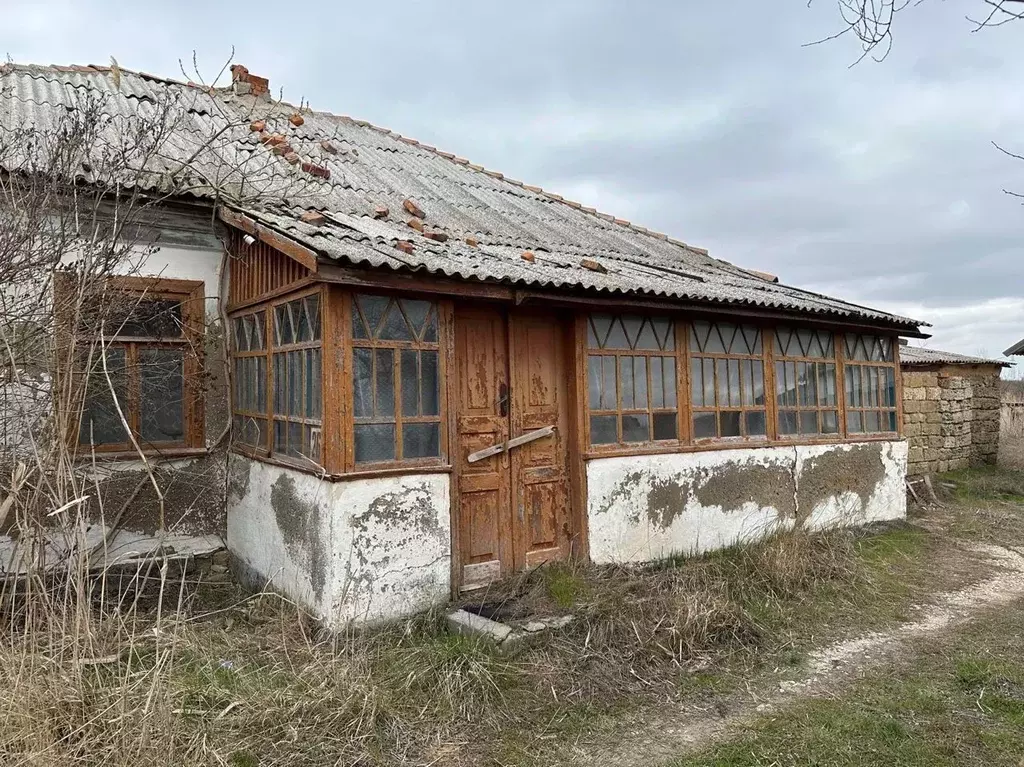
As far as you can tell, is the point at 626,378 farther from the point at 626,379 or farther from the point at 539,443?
the point at 539,443

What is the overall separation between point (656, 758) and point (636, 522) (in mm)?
3086

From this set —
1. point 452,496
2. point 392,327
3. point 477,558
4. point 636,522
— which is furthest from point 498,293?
point 636,522

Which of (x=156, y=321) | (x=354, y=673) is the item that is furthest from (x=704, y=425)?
(x=156, y=321)

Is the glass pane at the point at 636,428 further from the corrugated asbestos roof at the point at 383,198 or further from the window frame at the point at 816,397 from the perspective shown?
the window frame at the point at 816,397

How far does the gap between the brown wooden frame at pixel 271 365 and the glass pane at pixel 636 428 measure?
299 cm

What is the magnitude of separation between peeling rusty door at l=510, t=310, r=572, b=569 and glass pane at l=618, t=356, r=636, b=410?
23.4 inches

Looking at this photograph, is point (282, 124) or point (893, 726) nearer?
point (893, 726)

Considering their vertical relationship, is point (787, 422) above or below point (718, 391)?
below

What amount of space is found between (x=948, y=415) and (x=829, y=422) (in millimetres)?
6409

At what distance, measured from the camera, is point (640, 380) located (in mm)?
6977

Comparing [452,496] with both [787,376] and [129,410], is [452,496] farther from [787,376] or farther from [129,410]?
[787,376]

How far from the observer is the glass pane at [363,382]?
5.23 metres

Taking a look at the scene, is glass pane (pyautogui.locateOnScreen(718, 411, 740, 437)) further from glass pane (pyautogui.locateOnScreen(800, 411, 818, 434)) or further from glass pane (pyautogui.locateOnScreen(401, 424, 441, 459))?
glass pane (pyautogui.locateOnScreen(401, 424, 441, 459))

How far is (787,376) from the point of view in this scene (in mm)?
8297
